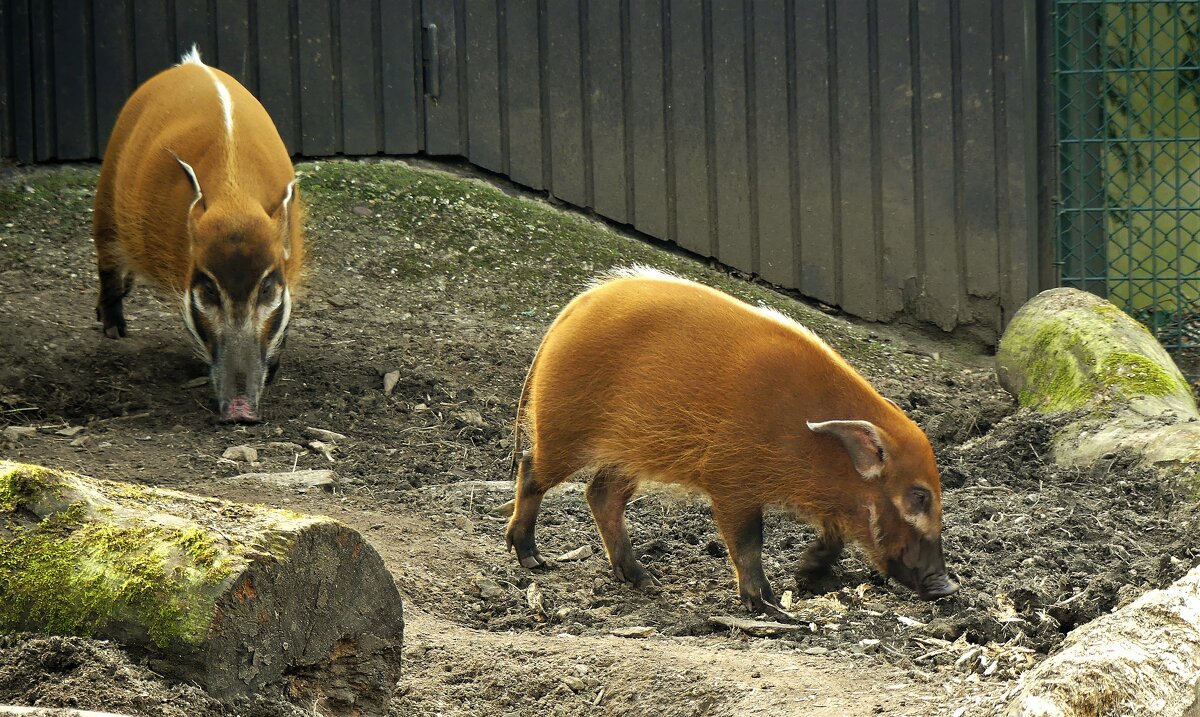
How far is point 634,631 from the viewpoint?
12.2 ft

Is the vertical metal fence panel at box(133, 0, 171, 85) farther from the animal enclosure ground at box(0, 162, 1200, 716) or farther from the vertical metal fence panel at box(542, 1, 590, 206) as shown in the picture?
the vertical metal fence panel at box(542, 1, 590, 206)

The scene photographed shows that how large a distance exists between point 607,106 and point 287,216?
277 centimetres

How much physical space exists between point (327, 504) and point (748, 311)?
5.48ft

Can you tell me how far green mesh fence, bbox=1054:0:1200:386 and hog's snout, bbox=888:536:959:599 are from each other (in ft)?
14.3

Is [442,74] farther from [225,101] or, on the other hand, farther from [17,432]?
[17,432]

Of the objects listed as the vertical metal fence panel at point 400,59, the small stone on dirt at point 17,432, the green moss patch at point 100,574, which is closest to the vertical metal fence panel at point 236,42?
the vertical metal fence panel at point 400,59

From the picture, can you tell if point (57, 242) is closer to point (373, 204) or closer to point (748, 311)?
point (373, 204)

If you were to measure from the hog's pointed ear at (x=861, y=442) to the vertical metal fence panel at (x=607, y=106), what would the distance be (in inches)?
167

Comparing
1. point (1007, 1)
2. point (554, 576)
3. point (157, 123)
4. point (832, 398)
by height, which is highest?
point (1007, 1)

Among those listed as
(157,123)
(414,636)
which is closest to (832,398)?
(414,636)

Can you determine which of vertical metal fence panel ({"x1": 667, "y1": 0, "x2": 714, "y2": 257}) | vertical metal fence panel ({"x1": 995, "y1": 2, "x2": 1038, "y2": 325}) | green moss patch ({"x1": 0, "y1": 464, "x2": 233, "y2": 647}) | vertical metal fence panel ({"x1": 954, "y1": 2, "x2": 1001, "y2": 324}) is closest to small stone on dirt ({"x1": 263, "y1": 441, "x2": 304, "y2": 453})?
green moss patch ({"x1": 0, "y1": 464, "x2": 233, "y2": 647})

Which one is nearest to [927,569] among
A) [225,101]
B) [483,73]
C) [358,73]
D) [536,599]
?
[536,599]

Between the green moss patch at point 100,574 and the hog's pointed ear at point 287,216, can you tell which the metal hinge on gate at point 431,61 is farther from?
the green moss patch at point 100,574

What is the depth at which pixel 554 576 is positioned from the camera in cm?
431
